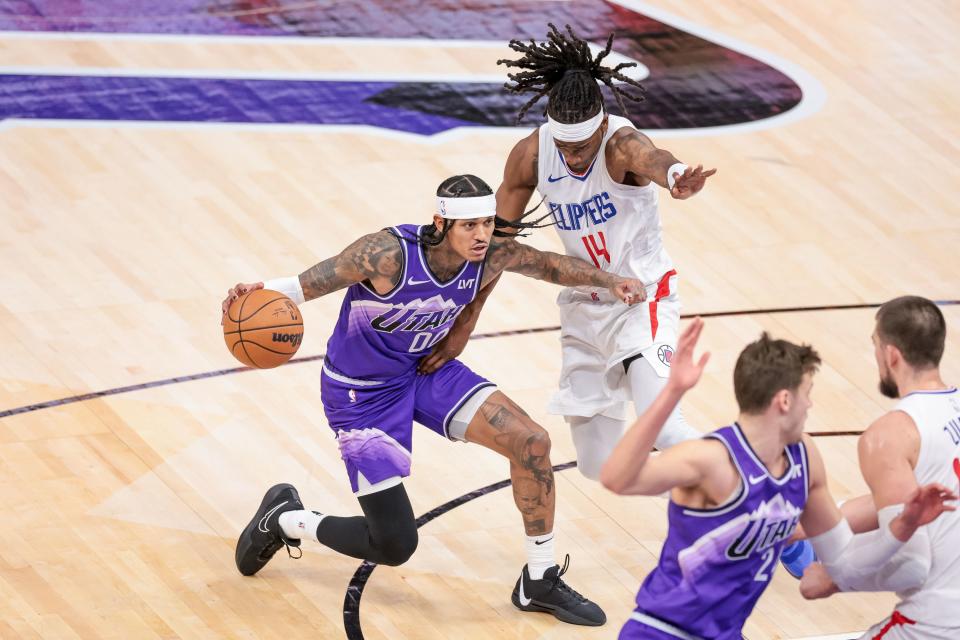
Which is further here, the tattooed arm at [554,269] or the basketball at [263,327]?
the tattooed arm at [554,269]

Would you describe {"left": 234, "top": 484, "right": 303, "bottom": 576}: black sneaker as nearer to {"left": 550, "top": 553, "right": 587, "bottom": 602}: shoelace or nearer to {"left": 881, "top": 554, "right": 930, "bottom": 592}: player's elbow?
{"left": 550, "top": 553, "right": 587, "bottom": 602}: shoelace

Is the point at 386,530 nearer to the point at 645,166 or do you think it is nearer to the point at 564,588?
the point at 564,588

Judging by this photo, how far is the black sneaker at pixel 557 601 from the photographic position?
7184 millimetres

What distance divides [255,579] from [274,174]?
14.9ft

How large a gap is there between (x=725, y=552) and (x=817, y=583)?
0.63 metres

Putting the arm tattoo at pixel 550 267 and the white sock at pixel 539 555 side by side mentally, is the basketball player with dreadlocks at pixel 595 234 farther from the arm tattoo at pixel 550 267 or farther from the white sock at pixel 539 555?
the white sock at pixel 539 555

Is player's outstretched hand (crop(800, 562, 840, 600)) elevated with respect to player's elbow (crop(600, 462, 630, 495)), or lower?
lower

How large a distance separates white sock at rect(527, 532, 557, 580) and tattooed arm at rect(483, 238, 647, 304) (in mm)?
1172

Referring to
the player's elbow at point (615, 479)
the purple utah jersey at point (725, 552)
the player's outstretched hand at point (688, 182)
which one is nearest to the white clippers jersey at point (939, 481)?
the purple utah jersey at point (725, 552)

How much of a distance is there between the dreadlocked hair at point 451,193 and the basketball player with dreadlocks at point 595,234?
49 cm

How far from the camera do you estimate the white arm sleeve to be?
17.2ft

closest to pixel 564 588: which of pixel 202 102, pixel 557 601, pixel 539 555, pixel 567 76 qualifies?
pixel 557 601

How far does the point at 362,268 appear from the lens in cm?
682

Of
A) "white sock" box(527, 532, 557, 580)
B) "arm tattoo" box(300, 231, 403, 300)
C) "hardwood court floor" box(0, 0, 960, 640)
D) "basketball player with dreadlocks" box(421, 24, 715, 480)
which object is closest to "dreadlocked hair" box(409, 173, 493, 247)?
"arm tattoo" box(300, 231, 403, 300)
